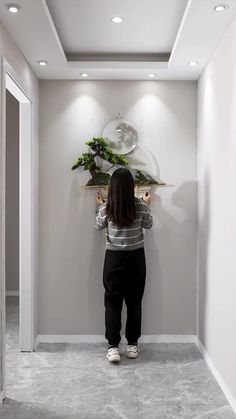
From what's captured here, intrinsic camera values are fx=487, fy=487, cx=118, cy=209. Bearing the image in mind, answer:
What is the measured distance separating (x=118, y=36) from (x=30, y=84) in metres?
0.81

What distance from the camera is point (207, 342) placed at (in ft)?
12.3

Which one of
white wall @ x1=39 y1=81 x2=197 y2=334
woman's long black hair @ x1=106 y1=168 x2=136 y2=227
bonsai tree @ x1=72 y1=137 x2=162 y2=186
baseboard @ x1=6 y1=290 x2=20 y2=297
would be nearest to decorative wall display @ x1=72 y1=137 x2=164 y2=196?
bonsai tree @ x1=72 y1=137 x2=162 y2=186

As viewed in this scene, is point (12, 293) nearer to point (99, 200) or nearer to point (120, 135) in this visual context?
point (99, 200)

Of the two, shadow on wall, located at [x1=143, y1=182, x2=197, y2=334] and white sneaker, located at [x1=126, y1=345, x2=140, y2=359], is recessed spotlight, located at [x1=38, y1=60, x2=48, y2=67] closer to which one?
shadow on wall, located at [x1=143, y1=182, x2=197, y2=334]

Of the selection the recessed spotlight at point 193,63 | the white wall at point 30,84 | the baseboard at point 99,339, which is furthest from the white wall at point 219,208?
the white wall at point 30,84

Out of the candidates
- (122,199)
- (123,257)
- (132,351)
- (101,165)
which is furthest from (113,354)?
(101,165)

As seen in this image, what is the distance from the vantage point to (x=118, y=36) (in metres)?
3.61

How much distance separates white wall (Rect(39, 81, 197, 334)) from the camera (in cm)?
430

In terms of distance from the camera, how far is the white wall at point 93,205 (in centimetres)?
430

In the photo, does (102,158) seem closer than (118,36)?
No

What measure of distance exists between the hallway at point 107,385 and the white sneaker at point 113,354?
0.06 meters

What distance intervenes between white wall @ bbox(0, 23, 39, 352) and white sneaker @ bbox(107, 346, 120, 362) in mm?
722

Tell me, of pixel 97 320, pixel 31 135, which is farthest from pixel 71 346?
pixel 31 135

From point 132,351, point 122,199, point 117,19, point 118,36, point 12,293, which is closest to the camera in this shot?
point 117,19
